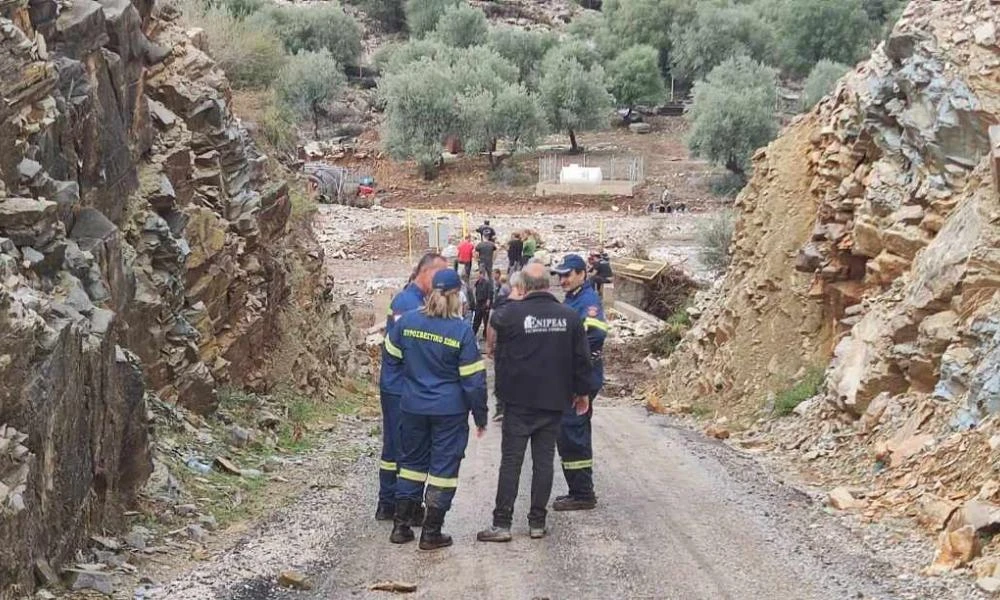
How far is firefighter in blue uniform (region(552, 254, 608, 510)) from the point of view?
8719mm

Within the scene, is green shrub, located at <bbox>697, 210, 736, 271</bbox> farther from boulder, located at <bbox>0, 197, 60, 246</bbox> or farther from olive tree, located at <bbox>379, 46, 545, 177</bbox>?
boulder, located at <bbox>0, 197, 60, 246</bbox>

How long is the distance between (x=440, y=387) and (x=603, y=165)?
51.3 m

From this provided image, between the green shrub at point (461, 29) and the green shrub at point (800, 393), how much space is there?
208ft

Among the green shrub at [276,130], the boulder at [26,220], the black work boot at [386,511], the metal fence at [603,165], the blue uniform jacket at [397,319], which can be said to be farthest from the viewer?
the metal fence at [603,165]

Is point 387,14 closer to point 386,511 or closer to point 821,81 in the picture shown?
point 821,81

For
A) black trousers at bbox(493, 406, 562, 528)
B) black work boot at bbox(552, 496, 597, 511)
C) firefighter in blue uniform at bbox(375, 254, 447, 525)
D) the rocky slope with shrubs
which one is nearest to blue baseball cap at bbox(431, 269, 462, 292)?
firefighter in blue uniform at bbox(375, 254, 447, 525)

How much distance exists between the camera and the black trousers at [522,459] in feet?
26.1

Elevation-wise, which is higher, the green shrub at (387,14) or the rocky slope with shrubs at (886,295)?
the rocky slope with shrubs at (886,295)

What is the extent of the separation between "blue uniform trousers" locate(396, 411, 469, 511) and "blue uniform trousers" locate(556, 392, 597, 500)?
3.95 feet

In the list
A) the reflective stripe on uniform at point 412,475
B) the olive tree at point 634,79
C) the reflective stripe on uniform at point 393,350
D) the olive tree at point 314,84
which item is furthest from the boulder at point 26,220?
the olive tree at point 634,79

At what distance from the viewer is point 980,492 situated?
7734 millimetres

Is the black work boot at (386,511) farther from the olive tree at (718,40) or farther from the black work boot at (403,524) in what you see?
the olive tree at (718,40)

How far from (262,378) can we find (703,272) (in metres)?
20.0

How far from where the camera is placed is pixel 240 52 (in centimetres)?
2256
